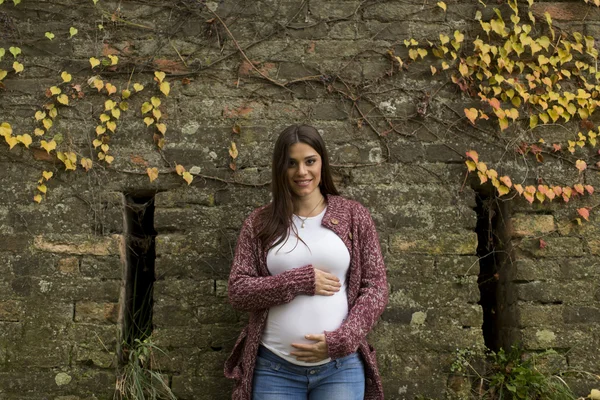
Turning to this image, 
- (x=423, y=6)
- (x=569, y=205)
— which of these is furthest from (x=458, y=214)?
(x=423, y=6)

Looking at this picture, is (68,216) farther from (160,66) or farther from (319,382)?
(319,382)

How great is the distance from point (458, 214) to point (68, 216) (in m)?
2.38

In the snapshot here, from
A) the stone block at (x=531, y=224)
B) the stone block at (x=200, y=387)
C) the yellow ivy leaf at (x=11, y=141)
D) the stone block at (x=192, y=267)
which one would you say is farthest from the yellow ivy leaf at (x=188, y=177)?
the stone block at (x=531, y=224)

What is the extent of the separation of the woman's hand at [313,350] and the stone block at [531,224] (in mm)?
1660

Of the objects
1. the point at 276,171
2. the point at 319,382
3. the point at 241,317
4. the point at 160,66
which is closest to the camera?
the point at 319,382

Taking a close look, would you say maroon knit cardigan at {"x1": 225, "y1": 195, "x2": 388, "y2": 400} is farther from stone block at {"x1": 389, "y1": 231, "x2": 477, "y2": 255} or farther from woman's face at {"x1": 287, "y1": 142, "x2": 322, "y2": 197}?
stone block at {"x1": 389, "y1": 231, "x2": 477, "y2": 255}

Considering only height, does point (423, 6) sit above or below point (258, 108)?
above

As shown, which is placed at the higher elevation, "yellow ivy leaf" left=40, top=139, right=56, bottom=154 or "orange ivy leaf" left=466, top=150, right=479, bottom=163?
"orange ivy leaf" left=466, top=150, right=479, bottom=163

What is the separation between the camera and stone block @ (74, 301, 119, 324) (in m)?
3.47

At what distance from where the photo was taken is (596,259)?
11.6ft

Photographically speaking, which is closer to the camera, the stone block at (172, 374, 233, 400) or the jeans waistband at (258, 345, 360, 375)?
the jeans waistband at (258, 345, 360, 375)

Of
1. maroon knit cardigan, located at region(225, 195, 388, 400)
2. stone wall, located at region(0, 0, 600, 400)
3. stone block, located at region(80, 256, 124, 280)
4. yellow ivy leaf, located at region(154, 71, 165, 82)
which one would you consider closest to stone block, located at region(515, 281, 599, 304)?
stone wall, located at region(0, 0, 600, 400)

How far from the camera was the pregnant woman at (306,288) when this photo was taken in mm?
2607

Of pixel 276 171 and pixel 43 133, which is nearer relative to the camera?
pixel 276 171
